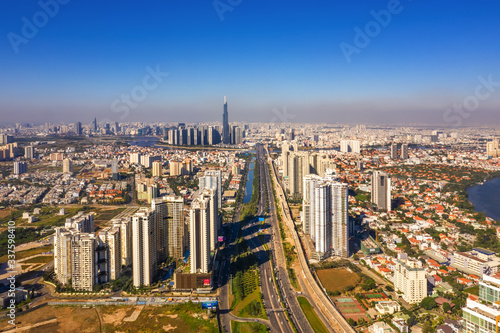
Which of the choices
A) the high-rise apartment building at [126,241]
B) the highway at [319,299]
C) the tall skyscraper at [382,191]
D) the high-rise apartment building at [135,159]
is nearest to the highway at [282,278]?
the highway at [319,299]

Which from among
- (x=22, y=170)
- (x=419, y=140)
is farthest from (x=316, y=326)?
(x=419, y=140)

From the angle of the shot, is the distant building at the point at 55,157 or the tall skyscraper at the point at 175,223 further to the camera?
the distant building at the point at 55,157

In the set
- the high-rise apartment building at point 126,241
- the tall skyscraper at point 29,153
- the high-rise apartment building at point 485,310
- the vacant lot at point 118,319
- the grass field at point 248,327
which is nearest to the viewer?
the high-rise apartment building at point 485,310

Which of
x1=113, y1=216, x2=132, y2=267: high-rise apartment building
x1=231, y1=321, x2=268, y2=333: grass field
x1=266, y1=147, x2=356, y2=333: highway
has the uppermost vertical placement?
x1=113, y1=216, x2=132, y2=267: high-rise apartment building

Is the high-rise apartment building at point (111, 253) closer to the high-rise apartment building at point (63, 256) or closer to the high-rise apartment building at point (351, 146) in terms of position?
the high-rise apartment building at point (63, 256)

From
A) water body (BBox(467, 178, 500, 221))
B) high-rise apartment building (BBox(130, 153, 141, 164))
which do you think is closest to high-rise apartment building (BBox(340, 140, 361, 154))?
water body (BBox(467, 178, 500, 221))

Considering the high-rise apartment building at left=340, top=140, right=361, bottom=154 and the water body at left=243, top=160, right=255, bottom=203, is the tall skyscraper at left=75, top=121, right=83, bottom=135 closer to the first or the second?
the water body at left=243, top=160, right=255, bottom=203

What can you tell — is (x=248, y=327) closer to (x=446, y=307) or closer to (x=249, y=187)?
(x=446, y=307)
